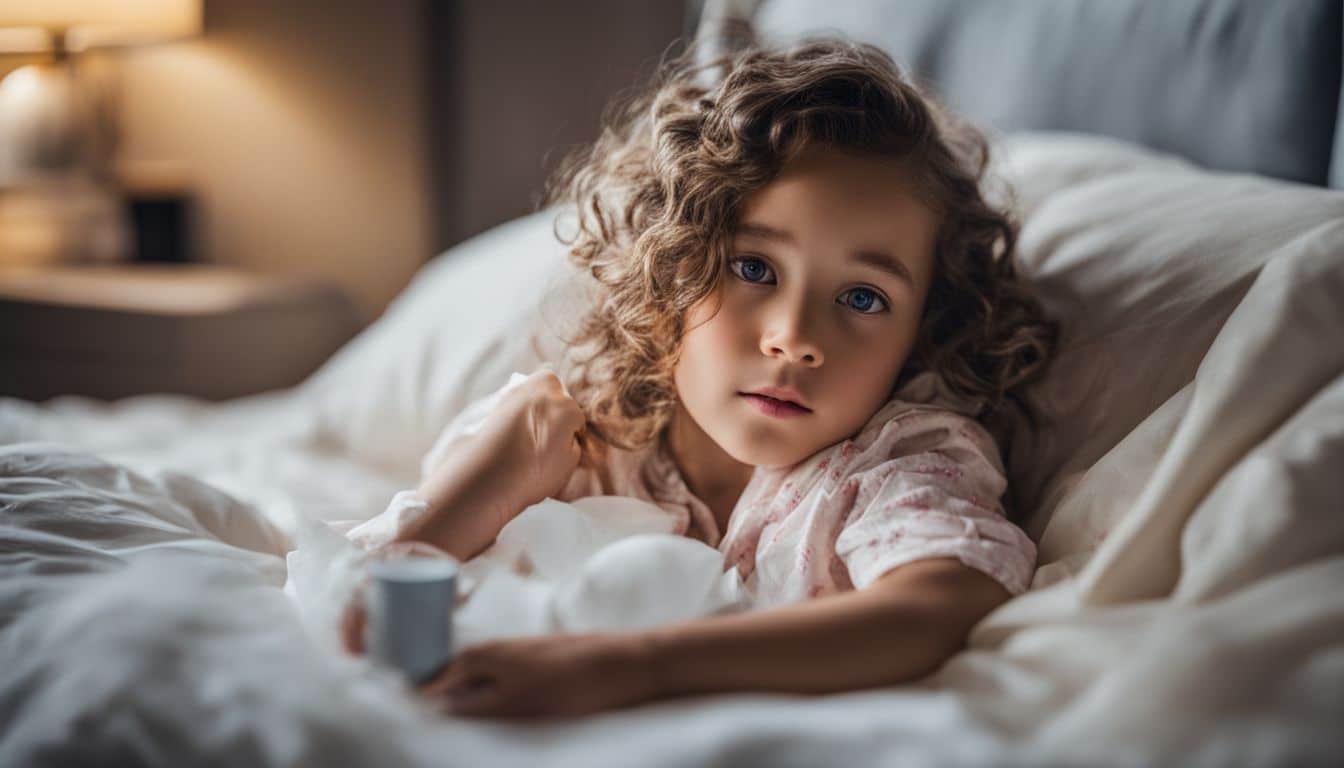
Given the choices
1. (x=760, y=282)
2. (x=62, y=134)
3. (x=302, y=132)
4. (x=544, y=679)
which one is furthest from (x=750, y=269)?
(x=62, y=134)

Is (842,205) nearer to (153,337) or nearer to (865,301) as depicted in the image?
(865,301)

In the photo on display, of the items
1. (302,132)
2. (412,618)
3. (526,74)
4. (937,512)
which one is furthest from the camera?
(302,132)

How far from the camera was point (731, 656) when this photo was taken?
0.57 meters

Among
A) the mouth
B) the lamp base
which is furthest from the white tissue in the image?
the lamp base

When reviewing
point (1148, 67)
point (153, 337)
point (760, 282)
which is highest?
point (1148, 67)

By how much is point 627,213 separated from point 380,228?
3.98 ft

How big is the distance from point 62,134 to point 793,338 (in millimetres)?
1721

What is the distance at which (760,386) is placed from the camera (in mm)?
779

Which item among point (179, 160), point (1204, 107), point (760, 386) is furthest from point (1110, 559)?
point (179, 160)

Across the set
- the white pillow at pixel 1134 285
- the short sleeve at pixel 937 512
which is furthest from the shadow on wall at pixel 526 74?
the short sleeve at pixel 937 512

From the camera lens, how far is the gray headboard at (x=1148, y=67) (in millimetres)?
979

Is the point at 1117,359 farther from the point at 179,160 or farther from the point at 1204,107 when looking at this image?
the point at 179,160

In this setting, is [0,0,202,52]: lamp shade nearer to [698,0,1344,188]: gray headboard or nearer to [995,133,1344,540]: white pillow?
[698,0,1344,188]: gray headboard

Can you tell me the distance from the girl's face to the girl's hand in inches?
10.4
